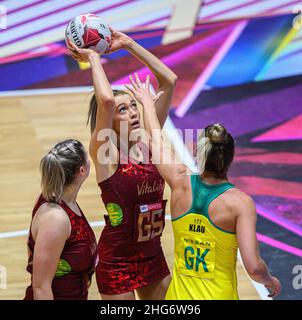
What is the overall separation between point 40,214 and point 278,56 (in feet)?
27.1

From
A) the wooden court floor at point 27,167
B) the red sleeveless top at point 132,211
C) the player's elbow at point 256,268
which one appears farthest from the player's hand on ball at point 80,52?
the wooden court floor at point 27,167

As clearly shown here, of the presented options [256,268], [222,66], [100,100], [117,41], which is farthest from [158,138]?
[222,66]

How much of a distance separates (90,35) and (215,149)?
1.60m

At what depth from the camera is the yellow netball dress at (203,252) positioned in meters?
4.43

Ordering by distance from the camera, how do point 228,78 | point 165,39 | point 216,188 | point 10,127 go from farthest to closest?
point 165,39, point 228,78, point 10,127, point 216,188

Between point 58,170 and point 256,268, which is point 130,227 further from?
point 256,268

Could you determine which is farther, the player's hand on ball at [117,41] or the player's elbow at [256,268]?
the player's hand on ball at [117,41]

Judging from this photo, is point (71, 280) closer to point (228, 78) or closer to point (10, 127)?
point (10, 127)

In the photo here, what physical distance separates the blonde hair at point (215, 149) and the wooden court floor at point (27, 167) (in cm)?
242

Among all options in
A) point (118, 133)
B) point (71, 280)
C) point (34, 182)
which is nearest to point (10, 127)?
point (34, 182)

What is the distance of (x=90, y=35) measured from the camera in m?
5.53

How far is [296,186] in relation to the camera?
28.5 feet

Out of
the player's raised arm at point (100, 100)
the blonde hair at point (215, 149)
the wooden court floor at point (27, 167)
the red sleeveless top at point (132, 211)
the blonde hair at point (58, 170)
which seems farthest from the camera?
the wooden court floor at point (27, 167)

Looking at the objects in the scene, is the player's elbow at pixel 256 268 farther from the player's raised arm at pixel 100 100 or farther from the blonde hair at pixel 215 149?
the player's raised arm at pixel 100 100
